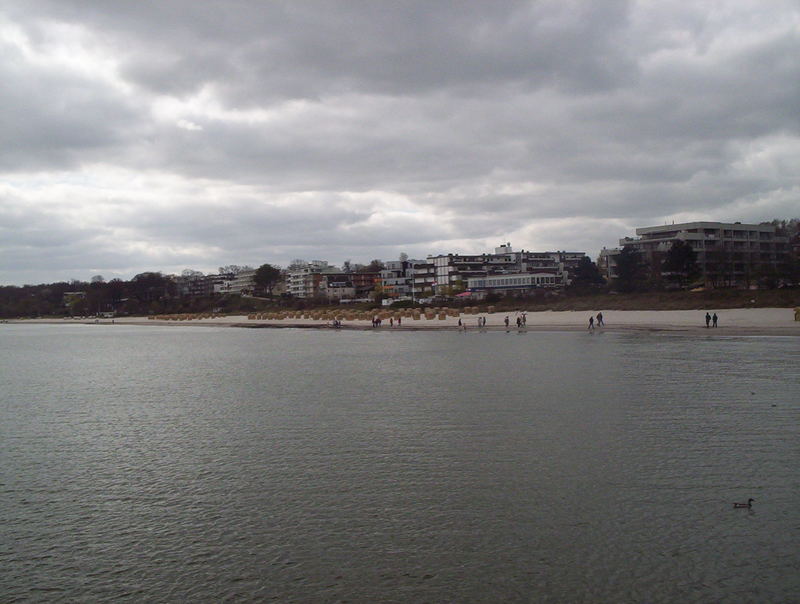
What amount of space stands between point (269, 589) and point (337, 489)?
4252mm

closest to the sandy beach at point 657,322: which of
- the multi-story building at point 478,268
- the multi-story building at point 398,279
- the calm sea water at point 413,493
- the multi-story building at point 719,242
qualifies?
the multi-story building at point 719,242

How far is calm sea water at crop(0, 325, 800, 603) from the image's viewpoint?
9.24 meters

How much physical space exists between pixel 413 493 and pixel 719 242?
109m

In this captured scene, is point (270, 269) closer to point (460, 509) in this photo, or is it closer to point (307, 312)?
point (307, 312)

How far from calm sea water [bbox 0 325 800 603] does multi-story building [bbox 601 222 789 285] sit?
77411 mm

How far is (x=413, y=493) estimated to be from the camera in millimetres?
12828

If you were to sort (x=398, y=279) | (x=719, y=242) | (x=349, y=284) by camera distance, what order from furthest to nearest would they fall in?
(x=349, y=284) → (x=398, y=279) → (x=719, y=242)

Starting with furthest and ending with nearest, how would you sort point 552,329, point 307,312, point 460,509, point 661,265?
point 307,312, point 661,265, point 552,329, point 460,509

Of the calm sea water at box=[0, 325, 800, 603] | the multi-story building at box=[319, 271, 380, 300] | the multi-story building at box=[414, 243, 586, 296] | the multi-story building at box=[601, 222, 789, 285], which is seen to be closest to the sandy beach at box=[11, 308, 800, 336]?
the multi-story building at box=[601, 222, 789, 285]

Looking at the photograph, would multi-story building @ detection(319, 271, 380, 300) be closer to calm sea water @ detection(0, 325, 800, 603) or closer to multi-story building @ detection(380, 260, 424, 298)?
multi-story building @ detection(380, 260, 424, 298)

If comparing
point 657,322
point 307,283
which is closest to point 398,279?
point 307,283

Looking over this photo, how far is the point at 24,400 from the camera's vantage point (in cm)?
2744

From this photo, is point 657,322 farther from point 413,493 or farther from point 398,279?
point 398,279

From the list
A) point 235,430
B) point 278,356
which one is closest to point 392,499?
point 235,430
